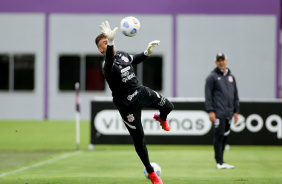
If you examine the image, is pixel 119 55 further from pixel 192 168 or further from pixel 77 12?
pixel 77 12

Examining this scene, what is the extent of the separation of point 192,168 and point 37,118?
17724 millimetres

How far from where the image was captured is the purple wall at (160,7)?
28.1 meters

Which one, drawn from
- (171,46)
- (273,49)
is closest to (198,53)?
(171,46)

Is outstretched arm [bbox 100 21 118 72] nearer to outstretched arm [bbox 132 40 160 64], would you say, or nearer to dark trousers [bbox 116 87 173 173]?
dark trousers [bbox 116 87 173 173]

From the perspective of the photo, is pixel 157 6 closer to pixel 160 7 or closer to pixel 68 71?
pixel 160 7

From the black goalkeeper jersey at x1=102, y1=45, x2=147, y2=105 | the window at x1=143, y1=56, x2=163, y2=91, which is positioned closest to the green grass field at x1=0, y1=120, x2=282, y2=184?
the black goalkeeper jersey at x1=102, y1=45, x2=147, y2=105

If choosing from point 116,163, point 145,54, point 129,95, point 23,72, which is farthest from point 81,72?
point 129,95

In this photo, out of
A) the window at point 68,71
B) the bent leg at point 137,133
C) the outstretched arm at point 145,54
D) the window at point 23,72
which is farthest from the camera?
the window at point 23,72

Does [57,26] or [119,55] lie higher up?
[57,26]

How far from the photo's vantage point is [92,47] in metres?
28.2

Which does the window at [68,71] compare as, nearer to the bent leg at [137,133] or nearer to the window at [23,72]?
the window at [23,72]

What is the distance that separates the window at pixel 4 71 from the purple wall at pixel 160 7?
2.02 meters

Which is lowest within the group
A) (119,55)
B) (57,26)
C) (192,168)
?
(192,168)

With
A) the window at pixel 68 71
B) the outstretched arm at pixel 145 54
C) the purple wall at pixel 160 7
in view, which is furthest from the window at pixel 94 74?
the outstretched arm at pixel 145 54
